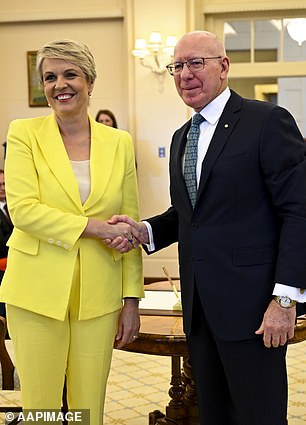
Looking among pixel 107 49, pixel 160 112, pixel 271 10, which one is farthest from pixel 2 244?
pixel 271 10

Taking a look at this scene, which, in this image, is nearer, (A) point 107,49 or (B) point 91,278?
(B) point 91,278

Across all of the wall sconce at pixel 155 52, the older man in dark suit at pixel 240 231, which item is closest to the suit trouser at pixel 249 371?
the older man in dark suit at pixel 240 231

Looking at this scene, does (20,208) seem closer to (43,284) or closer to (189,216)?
(43,284)

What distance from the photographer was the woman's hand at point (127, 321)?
2.09m

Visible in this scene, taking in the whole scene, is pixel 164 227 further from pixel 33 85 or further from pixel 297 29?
pixel 33 85

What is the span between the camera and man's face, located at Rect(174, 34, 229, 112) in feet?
6.37

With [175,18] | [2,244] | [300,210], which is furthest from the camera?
[175,18]

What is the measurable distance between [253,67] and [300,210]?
207 inches

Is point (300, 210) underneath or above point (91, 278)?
above

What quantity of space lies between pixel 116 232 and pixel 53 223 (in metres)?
0.20

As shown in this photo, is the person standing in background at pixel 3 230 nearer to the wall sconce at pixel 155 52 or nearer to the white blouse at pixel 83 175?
the wall sconce at pixel 155 52

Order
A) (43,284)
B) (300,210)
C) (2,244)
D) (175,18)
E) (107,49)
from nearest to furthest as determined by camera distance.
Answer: (300,210)
(43,284)
(2,244)
(175,18)
(107,49)

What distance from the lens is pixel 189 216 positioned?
1947 millimetres

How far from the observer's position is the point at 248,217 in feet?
6.10
